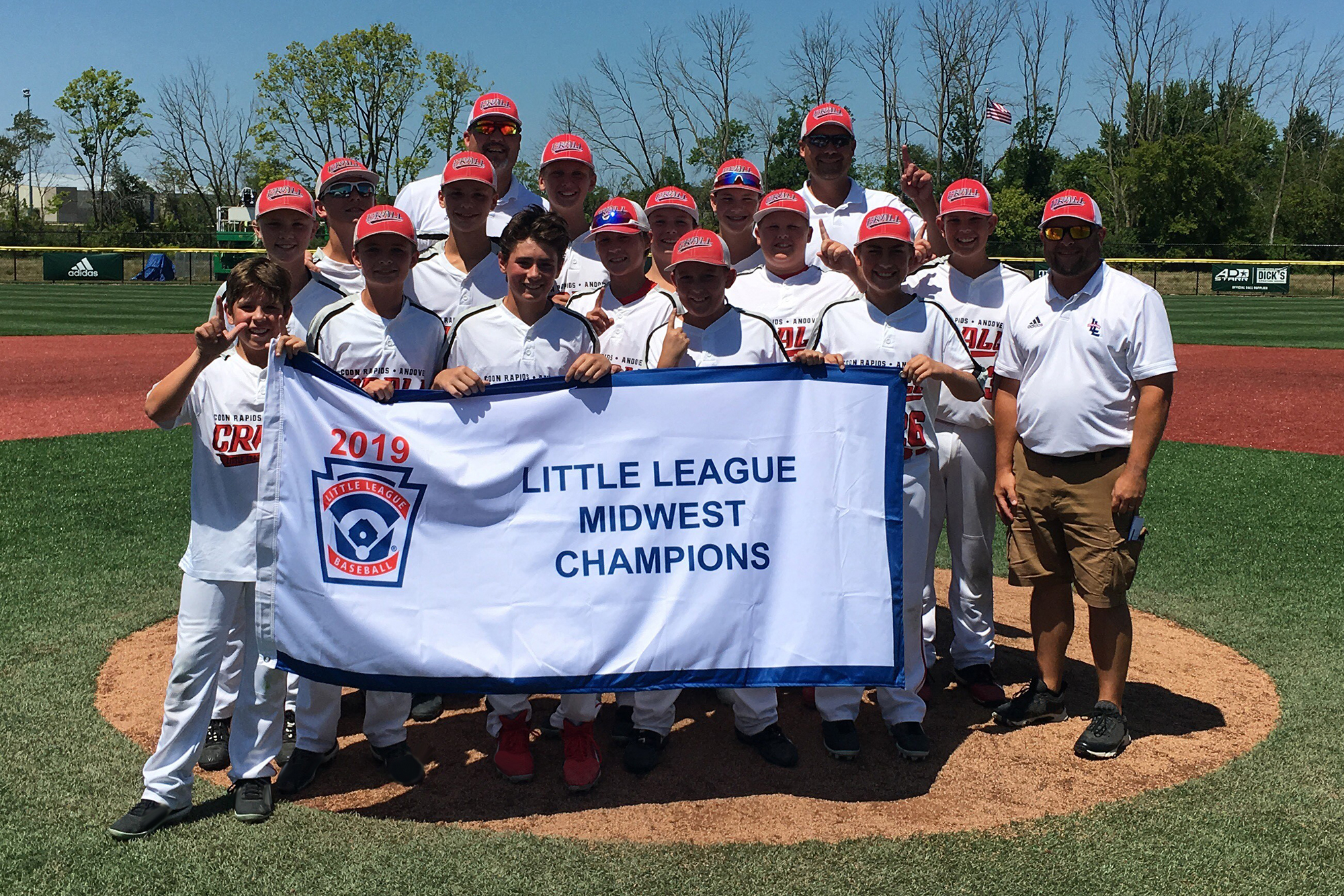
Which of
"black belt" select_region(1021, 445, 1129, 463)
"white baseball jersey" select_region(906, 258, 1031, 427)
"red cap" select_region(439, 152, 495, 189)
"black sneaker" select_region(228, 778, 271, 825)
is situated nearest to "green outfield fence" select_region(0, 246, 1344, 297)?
"white baseball jersey" select_region(906, 258, 1031, 427)

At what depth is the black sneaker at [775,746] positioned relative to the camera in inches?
195

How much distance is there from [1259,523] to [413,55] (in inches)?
2147

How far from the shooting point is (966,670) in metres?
5.94

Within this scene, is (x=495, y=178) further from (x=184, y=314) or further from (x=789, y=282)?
(x=184, y=314)

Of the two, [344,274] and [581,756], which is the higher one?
[344,274]

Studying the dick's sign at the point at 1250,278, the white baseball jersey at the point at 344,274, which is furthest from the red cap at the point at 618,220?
the dick's sign at the point at 1250,278

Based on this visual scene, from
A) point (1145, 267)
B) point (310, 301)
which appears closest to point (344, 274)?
point (310, 301)

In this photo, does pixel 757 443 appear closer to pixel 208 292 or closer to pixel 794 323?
pixel 794 323

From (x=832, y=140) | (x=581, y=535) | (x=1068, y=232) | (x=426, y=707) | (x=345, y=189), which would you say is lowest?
(x=426, y=707)

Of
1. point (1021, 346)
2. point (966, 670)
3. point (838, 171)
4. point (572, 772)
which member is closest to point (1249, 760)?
point (966, 670)

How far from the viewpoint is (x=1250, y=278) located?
44.6 metres

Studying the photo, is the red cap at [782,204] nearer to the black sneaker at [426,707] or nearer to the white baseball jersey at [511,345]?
the white baseball jersey at [511,345]

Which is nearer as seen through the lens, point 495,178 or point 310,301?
point 310,301

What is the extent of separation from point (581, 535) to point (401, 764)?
1304 millimetres
